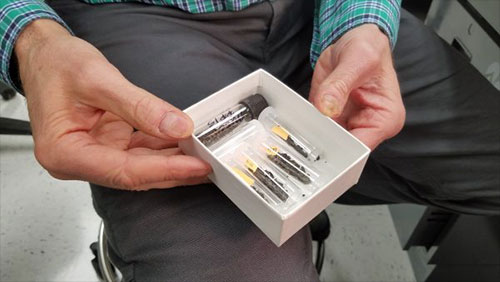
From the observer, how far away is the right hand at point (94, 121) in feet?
1.33

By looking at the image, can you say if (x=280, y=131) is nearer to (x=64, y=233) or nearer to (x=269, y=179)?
(x=269, y=179)

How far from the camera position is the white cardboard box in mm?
375

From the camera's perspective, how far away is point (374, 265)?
0.98 meters

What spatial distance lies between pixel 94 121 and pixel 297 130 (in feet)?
0.76

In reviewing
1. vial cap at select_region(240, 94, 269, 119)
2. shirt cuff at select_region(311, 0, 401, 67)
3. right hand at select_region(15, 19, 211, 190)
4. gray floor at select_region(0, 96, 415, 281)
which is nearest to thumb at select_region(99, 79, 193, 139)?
right hand at select_region(15, 19, 211, 190)

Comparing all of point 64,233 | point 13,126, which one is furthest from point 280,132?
point 13,126

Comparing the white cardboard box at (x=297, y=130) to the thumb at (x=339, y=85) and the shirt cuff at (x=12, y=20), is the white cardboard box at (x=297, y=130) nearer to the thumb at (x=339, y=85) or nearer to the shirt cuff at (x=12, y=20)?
Result: the thumb at (x=339, y=85)

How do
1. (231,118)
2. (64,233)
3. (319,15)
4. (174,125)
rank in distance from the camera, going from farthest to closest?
(64,233), (319,15), (231,118), (174,125)

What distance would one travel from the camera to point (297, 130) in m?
0.51

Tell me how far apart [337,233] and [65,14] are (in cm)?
76

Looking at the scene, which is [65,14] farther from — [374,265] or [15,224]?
[374,265]

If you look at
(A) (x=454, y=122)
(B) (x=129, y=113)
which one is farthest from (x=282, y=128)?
(A) (x=454, y=122)

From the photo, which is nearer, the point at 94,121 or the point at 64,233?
the point at 94,121

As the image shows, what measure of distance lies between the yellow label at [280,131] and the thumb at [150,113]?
136 millimetres
